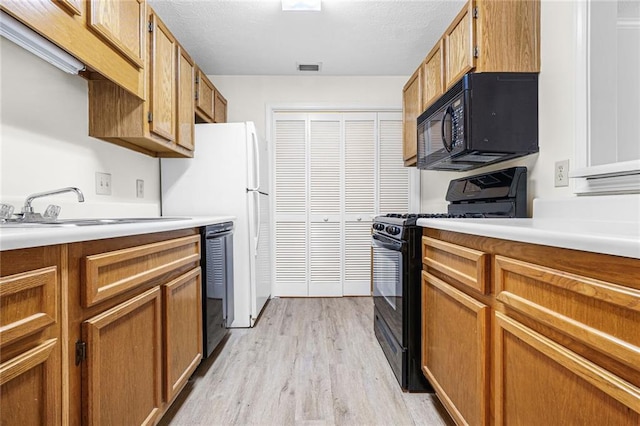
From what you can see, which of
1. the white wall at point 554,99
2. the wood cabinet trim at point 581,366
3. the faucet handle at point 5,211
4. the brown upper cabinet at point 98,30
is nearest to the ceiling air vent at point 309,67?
the brown upper cabinet at point 98,30

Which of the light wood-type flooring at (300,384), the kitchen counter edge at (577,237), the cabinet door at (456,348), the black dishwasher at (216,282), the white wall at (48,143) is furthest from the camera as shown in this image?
the black dishwasher at (216,282)

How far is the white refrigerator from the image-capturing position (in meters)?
2.63

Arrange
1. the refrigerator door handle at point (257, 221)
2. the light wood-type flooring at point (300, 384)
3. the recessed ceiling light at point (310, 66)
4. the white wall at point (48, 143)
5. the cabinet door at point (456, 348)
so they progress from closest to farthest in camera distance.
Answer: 1. the cabinet door at point (456, 348)
2. the white wall at point (48, 143)
3. the light wood-type flooring at point (300, 384)
4. the refrigerator door handle at point (257, 221)
5. the recessed ceiling light at point (310, 66)

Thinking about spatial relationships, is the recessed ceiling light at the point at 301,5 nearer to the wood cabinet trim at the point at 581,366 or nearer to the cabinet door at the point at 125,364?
the cabinet door at the point at 125,364

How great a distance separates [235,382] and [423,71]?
2503 mm

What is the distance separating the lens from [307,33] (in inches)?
104

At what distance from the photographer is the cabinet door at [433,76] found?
7.39 feet

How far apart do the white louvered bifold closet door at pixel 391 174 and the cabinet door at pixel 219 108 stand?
163cm

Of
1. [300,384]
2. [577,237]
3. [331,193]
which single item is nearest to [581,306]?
[577,237]

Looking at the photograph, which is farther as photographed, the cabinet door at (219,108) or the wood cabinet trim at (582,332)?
the cabinet door at (219,108)

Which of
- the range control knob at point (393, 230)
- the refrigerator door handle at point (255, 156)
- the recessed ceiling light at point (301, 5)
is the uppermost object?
the recessed ceiling light at point (301, 5)

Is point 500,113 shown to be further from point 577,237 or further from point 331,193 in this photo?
point 331,193

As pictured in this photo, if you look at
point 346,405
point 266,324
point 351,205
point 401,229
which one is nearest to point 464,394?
point 346,405

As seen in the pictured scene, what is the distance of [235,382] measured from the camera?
1823 millimetres
